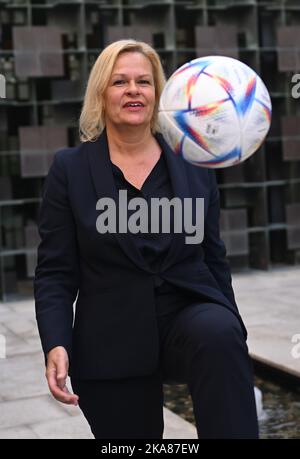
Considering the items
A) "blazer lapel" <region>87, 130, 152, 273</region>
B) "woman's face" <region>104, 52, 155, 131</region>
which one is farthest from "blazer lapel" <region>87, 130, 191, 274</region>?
"woman's face" <region>104, 52, 155, 131</region>

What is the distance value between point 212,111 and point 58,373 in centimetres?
85

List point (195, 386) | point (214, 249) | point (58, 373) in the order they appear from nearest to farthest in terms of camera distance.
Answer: point (195, 386), point (58, 373), point (214, 249)

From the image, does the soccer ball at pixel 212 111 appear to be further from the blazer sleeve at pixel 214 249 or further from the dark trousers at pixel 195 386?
the dark trousers at pixel 195 386

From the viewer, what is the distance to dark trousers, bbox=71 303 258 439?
6.40 ft

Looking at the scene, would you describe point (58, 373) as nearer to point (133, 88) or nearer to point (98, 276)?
point (98, 276)

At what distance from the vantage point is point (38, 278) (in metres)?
2.33

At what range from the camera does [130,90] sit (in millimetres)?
2246

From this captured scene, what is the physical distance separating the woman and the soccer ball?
0.18ft

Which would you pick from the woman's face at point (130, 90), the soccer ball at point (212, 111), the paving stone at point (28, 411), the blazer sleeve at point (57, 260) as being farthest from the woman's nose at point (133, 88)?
the paving stone at point (28, 411)

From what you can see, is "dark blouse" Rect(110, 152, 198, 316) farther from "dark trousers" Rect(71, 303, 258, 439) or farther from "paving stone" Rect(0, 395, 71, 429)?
"paving stone" Rect(0, 395, 71, 429)

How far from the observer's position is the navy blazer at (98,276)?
219 cm

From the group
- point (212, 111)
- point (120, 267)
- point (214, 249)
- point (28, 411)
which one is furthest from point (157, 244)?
point (28, 411)
